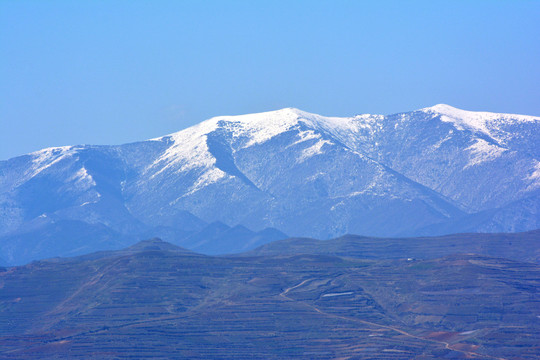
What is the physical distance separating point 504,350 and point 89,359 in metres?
75.5

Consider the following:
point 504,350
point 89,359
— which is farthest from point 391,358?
point 89,359

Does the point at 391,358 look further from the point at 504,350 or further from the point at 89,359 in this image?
the point at 89,359

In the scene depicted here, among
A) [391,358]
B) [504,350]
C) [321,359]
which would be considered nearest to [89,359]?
[321,359]

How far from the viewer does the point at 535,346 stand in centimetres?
19675

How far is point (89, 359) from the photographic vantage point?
199 metres

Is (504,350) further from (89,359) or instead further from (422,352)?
(89,359)

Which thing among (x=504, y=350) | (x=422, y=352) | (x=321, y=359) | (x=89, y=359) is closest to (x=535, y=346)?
(x=504, y=350)

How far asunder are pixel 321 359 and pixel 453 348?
79.7ft

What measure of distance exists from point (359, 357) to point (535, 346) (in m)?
32.0

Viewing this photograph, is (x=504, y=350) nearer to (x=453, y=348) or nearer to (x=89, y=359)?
(x=453, y=348)

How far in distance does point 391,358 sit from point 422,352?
6914 millimetres

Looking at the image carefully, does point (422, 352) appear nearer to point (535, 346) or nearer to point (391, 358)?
point (391, 358)

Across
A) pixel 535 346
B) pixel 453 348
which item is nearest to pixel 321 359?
pixel 453 348

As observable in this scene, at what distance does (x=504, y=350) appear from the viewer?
19462 centimetres
